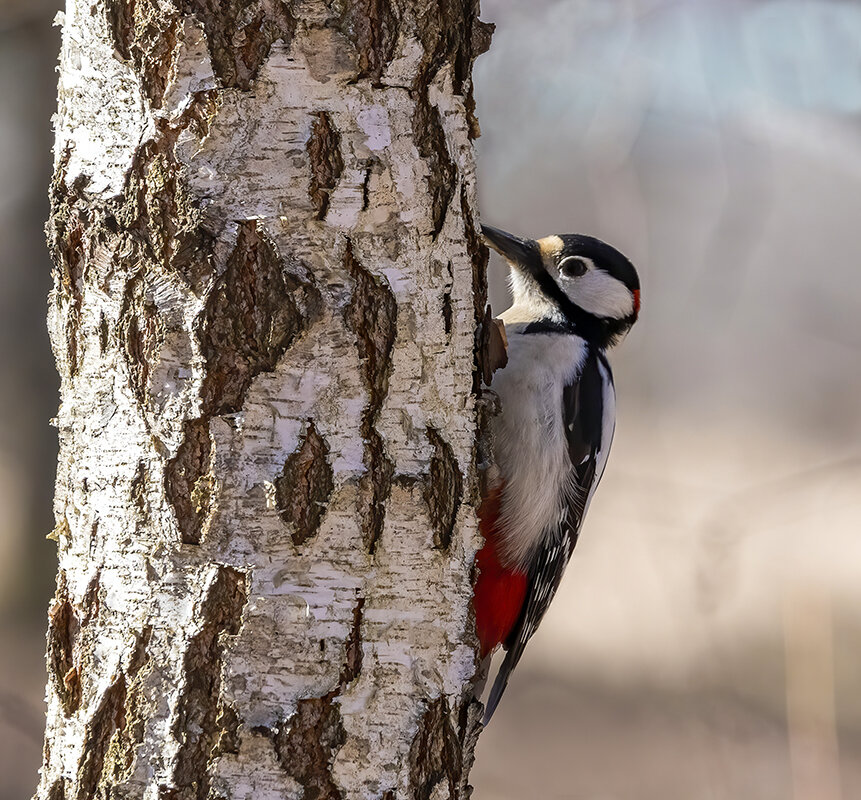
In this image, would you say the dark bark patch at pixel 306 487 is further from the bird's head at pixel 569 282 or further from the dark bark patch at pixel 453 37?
the bird's head at pixel 569 282

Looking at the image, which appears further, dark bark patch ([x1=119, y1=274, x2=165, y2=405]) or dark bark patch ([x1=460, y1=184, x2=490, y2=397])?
dark bark patch ([x1=460, y1=184, x2=490, y2=397])

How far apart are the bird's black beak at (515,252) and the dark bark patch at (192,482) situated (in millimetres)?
1304

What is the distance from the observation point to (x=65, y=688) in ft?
3.97

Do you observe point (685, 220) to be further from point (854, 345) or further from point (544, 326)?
point (544, 326)

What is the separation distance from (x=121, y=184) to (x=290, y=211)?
0.20 m

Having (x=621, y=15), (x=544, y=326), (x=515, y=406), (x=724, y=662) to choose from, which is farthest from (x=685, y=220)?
(x=515, y=406)

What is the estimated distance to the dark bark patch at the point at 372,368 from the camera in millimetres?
1159

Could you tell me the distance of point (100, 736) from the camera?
1159 mm

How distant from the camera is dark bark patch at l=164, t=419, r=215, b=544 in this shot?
1.12 metres

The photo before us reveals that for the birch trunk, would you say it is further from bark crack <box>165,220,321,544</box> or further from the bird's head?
the bird's head

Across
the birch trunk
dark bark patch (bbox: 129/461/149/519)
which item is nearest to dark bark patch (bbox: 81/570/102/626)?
the birch trunk

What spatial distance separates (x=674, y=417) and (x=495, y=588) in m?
2.99

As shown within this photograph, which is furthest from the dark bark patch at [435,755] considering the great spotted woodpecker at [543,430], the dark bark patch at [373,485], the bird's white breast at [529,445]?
the bird's white breast at [529,445]

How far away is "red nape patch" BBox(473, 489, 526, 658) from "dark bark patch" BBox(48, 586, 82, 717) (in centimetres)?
85
